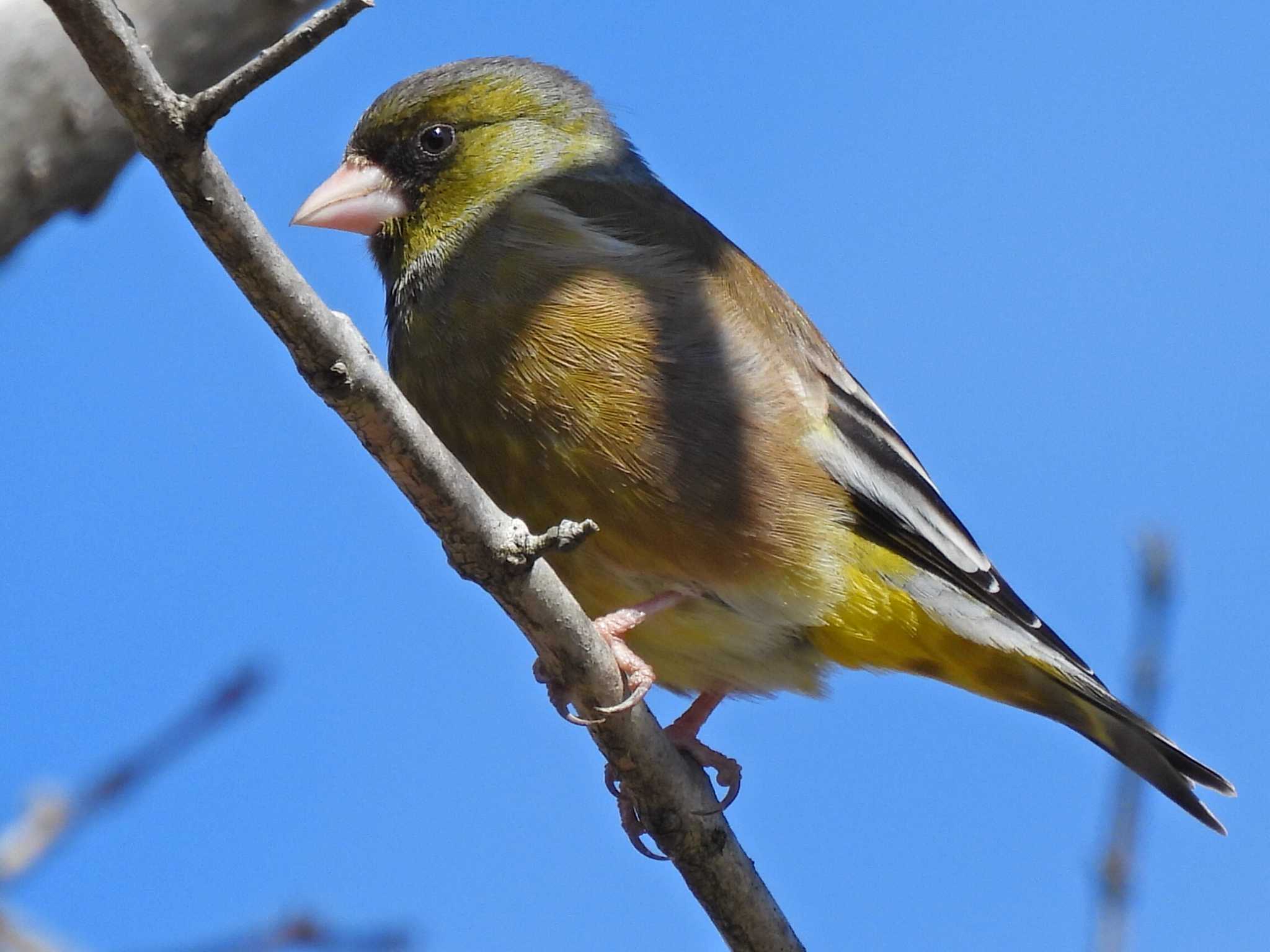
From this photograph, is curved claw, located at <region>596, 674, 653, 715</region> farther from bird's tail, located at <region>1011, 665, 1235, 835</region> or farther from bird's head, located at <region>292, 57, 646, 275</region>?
bird's head, located at <region>292, 57, 646, 275</region>

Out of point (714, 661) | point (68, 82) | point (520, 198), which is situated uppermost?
point (520, 198)

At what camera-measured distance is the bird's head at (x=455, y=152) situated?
4555 millimetres

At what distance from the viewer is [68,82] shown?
3.14 m

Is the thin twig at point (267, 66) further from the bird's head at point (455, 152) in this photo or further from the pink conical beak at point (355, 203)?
the pink conical beak at point (355, 203)

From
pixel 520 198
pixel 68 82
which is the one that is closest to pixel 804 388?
pixel 520 198

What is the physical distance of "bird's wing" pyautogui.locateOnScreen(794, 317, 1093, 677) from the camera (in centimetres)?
426

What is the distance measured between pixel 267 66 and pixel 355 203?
237cm

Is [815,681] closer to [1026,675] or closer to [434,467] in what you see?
[1026,675]

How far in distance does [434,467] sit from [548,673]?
77 centimetres

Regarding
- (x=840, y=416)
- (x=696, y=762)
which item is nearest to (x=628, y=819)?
(x=696, y=762)

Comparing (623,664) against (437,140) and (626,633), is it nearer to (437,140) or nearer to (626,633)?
(626,633)

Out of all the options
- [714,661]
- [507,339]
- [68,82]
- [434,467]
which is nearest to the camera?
[434,467]

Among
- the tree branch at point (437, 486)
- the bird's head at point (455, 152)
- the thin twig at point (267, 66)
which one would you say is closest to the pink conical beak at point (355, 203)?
the bird's head at point (455, 152)

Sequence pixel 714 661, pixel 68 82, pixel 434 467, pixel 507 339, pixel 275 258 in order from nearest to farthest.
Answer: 1. pixel 275 258
2. pixel 434 467
3. pixel 68 82
4. pixel 507 339
5. pixel 714 661
